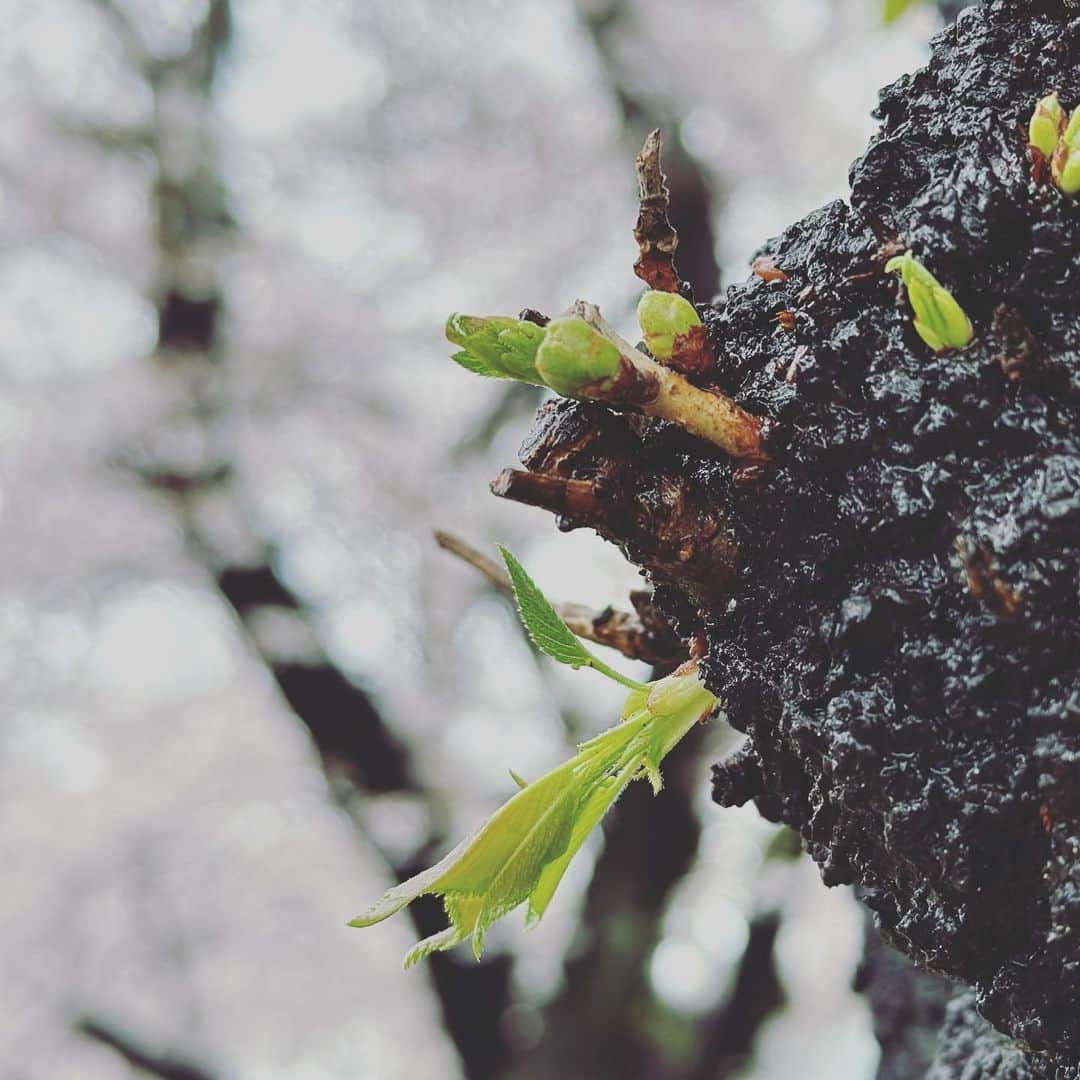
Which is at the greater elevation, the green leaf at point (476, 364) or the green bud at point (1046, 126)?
the green leaf at point (476, 364)

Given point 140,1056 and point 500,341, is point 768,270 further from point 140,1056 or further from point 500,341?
point 140,1056

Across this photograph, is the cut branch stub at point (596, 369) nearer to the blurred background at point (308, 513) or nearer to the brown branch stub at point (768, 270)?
the brown branch stub at point (768, 270)

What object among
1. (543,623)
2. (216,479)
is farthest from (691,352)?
(216,479)

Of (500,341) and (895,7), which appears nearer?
(500,341)

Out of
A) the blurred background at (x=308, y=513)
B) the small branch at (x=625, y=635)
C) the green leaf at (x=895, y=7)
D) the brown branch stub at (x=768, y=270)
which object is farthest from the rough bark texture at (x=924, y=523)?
the blurred background at (x=308, y=513)

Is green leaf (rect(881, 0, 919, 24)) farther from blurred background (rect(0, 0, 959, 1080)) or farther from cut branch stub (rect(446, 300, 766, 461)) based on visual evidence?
blurred background (rect(0, 0, 959, 1080))

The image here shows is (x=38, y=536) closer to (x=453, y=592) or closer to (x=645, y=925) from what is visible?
(x=453, y=592)

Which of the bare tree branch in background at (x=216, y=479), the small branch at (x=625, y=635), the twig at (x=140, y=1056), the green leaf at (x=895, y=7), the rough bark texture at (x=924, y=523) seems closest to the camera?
the rough bark texture at (x=924, y=523)
